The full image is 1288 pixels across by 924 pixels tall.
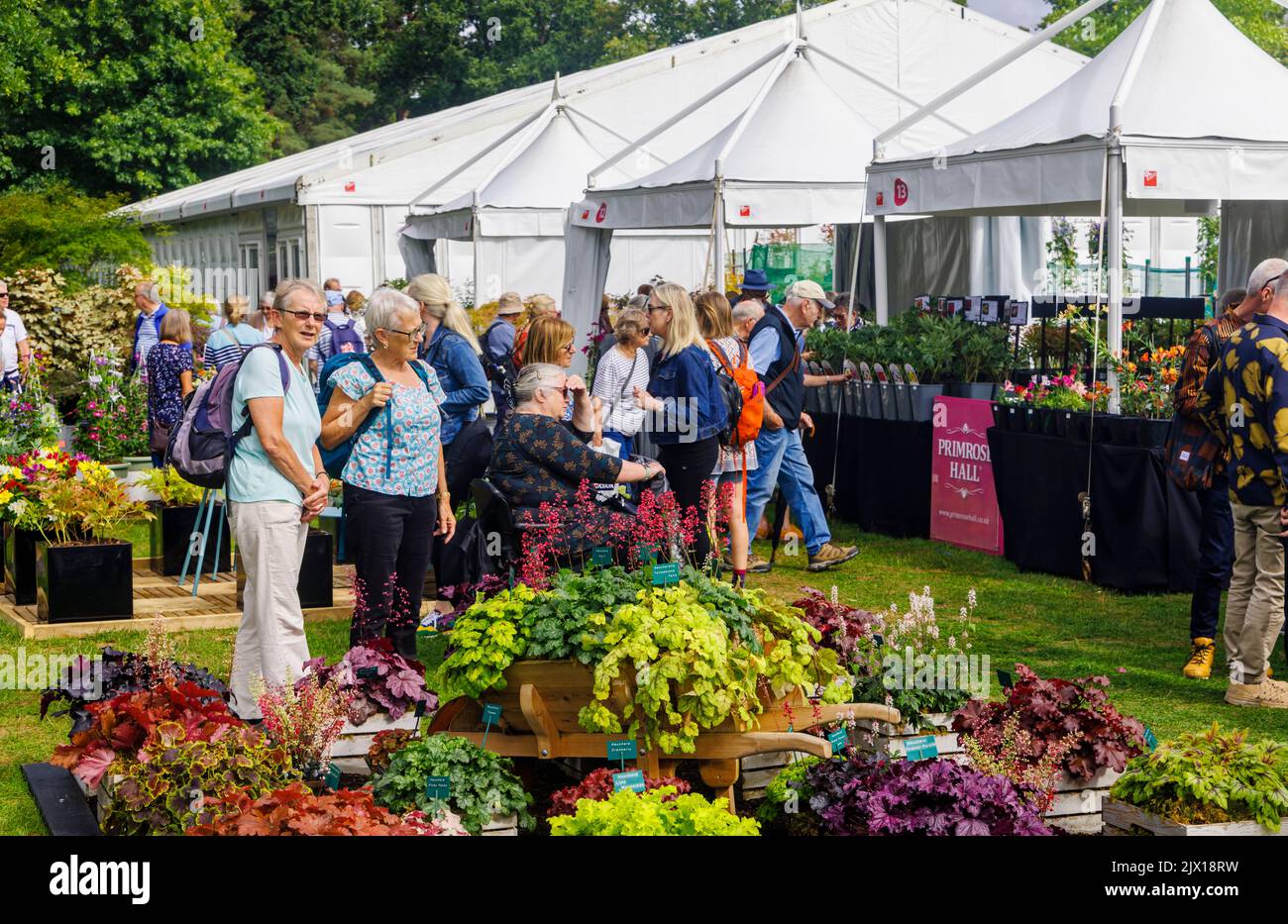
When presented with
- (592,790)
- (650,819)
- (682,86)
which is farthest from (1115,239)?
(682,86)

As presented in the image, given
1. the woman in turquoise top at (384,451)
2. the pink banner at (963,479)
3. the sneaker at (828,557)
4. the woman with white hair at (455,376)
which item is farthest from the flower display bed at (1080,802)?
the pink banner at (963,479)

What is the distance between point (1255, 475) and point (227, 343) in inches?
316

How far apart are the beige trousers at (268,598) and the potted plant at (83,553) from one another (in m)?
2.79

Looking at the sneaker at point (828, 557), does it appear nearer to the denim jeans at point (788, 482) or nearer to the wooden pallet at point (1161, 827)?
the denim jeans at point (788, 482)

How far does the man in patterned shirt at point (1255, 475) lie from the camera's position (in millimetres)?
6391

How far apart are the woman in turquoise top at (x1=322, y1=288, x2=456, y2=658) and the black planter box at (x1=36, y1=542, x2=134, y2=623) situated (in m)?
2.62

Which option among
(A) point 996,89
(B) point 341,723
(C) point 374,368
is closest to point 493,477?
(C) point 374,368

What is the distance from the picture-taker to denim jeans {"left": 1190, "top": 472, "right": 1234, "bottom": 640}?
24.1 ft

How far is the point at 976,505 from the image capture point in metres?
10.6

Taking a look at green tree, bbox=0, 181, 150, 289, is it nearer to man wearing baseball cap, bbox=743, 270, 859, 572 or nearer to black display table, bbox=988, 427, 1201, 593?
man wearing baseball cap, bbox=743, 270, 859, 572

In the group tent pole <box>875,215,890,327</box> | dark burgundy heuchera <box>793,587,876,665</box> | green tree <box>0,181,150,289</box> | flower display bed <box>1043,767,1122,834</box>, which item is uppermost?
green tree <box>0,181,150,289</box>

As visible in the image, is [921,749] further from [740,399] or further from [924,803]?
[740,399]

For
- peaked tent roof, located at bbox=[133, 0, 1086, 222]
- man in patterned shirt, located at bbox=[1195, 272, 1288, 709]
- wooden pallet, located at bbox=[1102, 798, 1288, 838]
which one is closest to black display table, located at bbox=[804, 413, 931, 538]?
man in patterned shirt, located at bbox=[1195, 272, 1288, 709]
